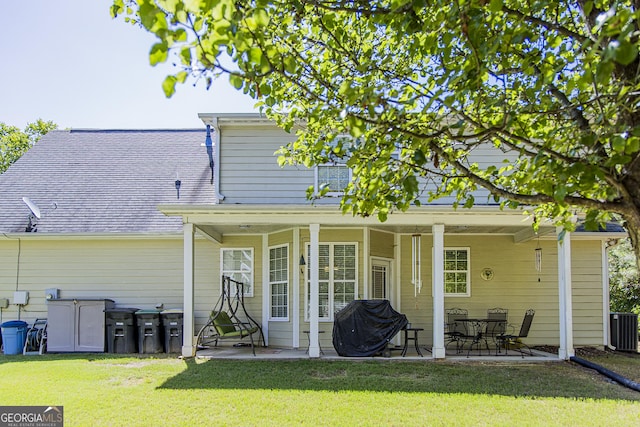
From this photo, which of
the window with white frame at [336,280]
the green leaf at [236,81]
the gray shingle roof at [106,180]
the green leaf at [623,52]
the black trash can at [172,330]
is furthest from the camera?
the gray shingle roof at [106,180]

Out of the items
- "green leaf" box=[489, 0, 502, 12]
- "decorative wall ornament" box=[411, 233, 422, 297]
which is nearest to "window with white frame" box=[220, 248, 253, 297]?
"decorative wall ornament" box=[411, 233, 422, 297]

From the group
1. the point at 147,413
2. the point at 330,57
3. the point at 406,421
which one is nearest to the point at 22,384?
the point at 147,413

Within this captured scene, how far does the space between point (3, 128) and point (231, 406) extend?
3014cm

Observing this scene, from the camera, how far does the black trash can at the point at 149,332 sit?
11.3m

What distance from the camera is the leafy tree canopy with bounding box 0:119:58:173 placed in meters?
29.4

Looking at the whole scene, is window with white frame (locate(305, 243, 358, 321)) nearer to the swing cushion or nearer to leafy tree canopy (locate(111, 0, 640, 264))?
the swing cushion

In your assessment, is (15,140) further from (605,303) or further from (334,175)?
(605,303)

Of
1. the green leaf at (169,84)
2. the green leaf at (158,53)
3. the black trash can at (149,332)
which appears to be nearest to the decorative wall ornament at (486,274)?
the black trash can at (149,332)

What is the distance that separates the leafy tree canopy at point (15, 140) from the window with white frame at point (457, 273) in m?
25.8

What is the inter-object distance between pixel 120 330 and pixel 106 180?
16.4 ft

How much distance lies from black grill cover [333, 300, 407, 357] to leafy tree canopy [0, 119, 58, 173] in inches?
1012

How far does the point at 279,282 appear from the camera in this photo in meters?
12.3

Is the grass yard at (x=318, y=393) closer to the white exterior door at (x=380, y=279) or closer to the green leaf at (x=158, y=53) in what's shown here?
the white exterior door at (x=380, y=279)

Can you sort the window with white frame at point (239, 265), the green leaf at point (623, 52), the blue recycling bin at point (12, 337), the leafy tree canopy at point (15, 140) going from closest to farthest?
the green leaf at point (623, 52)
the blue recycling bin at point (12, 337)
the window with white frame at point (239, 265)
the leafy tree canopy at point (15, 140)
